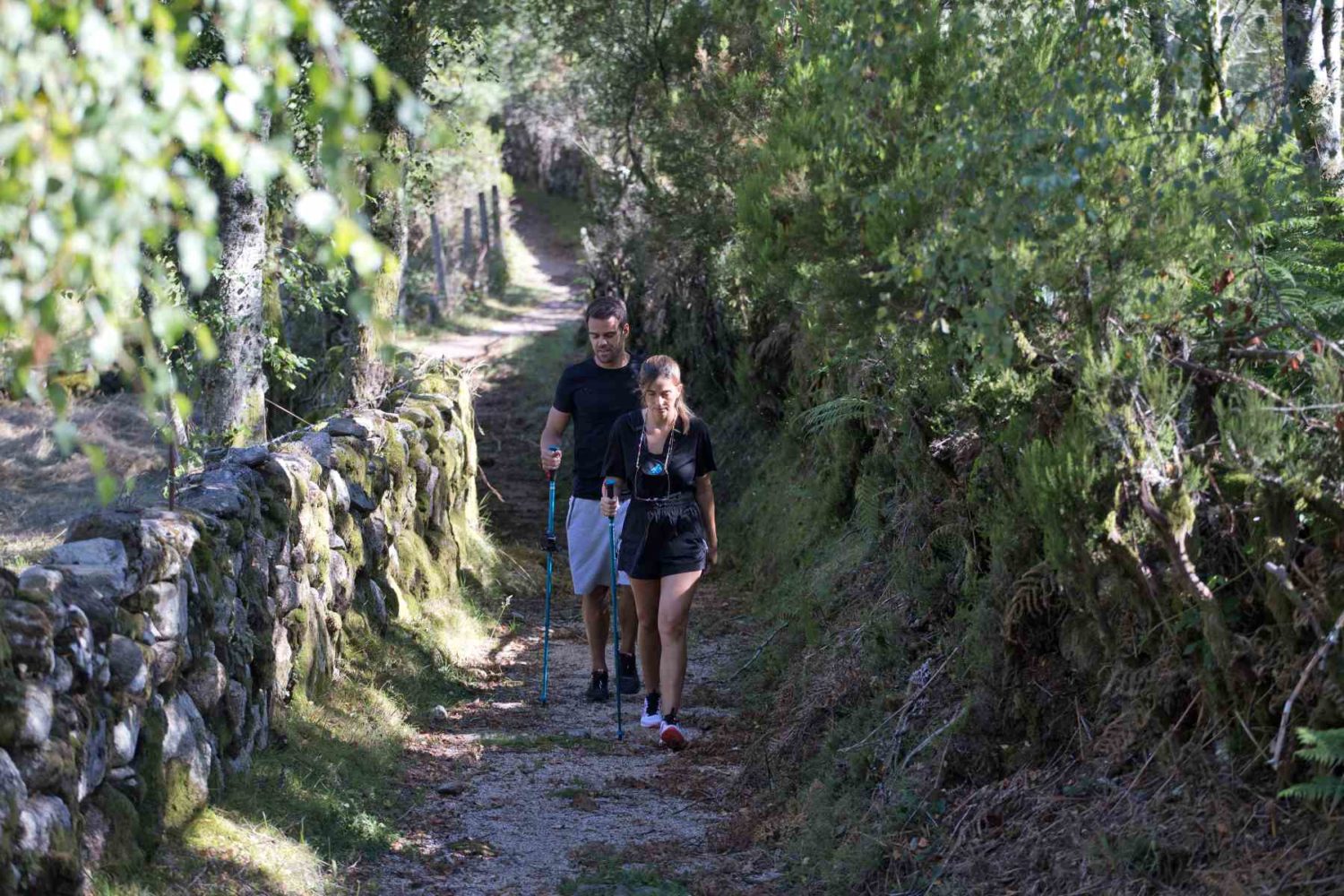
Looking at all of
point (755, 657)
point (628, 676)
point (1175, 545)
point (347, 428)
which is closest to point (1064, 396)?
point (1175, 545)

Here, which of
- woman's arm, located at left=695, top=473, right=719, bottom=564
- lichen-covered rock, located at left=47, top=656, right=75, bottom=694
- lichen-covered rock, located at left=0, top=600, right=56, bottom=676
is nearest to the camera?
lichen-covered rock, located at left=0, top=600, right=56, bottom=676

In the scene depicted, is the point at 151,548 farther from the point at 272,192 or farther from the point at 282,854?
the point at 272,192

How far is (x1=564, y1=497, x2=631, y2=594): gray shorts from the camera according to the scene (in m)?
8.25

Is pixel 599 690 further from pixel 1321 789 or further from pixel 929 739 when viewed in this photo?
pixel 1321 789

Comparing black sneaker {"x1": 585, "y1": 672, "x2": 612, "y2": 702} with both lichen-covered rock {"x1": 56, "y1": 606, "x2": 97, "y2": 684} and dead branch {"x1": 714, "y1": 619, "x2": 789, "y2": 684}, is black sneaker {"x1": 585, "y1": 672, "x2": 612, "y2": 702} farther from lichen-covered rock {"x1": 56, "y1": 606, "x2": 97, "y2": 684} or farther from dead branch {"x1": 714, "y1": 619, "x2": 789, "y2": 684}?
lichen-covered rock {"x1": 56, "y1": 606, "x2": 97, "y2": 684}

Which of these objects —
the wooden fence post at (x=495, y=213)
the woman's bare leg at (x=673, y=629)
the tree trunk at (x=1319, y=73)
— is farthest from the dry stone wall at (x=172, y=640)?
the wooden fence post at (x=495, y=213)

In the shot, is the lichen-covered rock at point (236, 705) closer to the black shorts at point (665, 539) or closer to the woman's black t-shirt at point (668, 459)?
the black shorts at point (665, 539)

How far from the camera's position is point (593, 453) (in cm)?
832

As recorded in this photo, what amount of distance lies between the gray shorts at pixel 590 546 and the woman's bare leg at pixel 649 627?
76 centimetres

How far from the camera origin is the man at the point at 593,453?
27.1ft

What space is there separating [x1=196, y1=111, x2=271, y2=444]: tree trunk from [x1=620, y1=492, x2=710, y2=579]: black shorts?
140 inches

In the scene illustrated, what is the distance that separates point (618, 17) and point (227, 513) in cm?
1344

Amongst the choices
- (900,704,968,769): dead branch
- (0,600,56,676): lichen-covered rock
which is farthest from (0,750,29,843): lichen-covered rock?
(900,704,968,769): dead branch

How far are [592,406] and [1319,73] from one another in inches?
169
